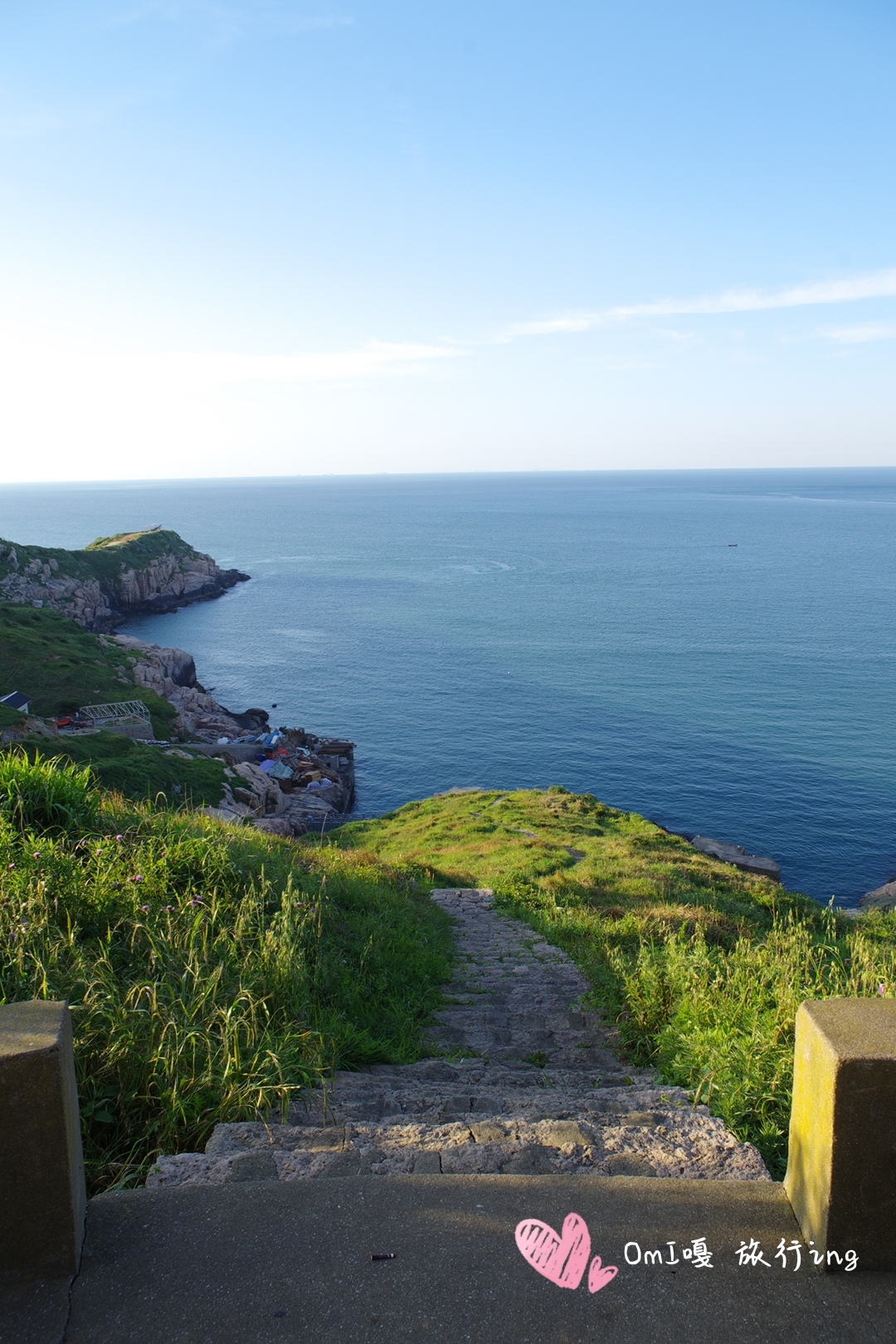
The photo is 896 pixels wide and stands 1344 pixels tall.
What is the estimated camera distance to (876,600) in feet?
336

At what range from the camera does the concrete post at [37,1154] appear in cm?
374

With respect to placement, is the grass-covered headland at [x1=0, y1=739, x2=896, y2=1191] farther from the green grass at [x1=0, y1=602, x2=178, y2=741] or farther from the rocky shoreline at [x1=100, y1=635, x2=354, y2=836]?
the green grass at [x1=0, y1=602, x2=178, y2=741]

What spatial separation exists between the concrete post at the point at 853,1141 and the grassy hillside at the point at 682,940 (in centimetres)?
143

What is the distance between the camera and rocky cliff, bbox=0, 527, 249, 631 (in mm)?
95750

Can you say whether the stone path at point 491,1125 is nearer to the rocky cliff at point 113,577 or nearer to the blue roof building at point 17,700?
the blue roof building at point 17,700

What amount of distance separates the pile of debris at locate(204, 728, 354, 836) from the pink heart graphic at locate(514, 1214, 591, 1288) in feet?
107

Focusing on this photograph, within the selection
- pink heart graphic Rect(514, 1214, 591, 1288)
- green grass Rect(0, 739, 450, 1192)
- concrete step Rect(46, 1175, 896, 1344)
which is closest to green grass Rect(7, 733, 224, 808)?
green grass Rect(0, 739, 450, 1192)

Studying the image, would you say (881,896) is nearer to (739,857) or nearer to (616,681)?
(739,857)

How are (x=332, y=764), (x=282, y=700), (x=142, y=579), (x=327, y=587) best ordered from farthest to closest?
1. (x=327, y=587)
2. (x=142, y=579)
3. (x=282, y=700)
4. (x=332, y=764)

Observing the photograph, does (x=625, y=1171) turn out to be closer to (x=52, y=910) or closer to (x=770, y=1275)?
(x=770, y=1275)

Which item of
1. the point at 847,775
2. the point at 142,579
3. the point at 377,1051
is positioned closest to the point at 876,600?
the point at 847,775

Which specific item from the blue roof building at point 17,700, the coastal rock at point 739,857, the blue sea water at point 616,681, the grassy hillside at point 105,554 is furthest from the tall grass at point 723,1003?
the grassy hillside at point 105,554

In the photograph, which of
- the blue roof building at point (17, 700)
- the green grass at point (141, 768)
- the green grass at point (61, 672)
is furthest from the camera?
the green grass at point (61, 672)

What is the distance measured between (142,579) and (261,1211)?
119m
